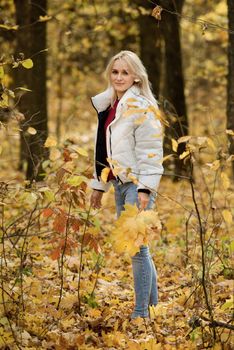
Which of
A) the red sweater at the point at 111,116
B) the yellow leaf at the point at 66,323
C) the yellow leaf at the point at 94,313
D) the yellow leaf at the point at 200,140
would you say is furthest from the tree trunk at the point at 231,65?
the yellow leaf at the point at 66,323

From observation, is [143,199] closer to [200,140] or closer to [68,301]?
[200,140]

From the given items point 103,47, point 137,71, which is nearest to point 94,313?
point 137,71

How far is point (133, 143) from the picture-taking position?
436 centimetres

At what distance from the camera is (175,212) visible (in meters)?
9.09

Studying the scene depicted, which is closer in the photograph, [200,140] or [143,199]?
[200,140]

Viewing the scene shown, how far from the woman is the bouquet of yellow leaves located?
2.14ft

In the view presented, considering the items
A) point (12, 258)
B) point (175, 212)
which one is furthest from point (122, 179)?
point (175, 212)

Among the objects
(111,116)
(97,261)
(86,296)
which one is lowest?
(86,296)

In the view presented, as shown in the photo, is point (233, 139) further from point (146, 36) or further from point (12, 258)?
point (146, 36)

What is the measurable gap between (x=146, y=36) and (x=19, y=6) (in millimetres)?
3317

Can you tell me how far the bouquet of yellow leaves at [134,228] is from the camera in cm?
337

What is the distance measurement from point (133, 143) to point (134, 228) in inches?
44.4

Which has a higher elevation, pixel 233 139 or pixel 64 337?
pixel 233 139

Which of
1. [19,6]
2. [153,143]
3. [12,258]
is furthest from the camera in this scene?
[19,6]
